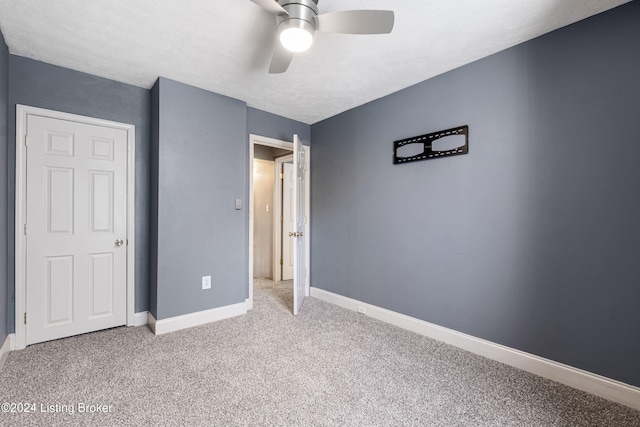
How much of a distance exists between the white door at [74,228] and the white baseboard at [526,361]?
2.78m

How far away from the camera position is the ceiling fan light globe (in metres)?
1.62

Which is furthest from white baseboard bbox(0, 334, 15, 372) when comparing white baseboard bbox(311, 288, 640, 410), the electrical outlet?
white baseboard bbox(311, 288, 640, 410)

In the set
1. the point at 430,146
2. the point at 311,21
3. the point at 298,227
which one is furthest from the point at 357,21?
the point at 298,227

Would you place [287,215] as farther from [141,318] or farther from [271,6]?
[271,6]

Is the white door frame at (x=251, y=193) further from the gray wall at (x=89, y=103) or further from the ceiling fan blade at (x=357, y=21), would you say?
the ceiling fan blade at (x=357, y=21)

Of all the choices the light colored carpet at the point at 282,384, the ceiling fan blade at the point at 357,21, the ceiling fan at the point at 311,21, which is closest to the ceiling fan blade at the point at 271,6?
the ceiling fan at the point at 311,21

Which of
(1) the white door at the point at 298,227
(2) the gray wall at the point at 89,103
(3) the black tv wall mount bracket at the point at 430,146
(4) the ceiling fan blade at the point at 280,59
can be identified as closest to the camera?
(4) the ceiling fan blade at the point at 280,59

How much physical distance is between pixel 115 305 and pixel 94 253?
550 mm

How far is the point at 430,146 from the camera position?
2.67 metres

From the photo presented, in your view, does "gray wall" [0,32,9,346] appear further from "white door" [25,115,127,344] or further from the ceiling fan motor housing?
the ceiling fan motor housing

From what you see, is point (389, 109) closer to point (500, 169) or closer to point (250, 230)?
point (500, 169)

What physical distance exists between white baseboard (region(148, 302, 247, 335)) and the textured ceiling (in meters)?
2.34

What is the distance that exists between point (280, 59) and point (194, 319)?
255 cm

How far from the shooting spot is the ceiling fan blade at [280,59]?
1.88 metres
